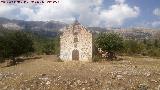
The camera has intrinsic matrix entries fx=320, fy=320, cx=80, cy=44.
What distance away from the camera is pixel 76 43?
50.7 metres

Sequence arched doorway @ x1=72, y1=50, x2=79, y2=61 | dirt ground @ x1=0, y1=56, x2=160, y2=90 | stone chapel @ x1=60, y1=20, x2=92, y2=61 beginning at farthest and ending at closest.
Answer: arched doorway @ x1=72, y1=50, x2=79, y2=61 < stone chapel @ x1=60, y1=20, x2=92, y2=61 < dirt ground @ x1=0, y1=56, x2=160, y2=90

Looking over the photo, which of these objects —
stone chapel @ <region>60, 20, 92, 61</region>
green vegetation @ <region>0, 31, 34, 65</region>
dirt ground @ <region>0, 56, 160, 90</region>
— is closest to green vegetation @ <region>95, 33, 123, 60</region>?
stone chapel @ <region>60, 20, 92, 61</region>

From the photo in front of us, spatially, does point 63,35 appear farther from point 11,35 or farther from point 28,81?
point 28,81

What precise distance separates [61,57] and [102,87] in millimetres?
20776

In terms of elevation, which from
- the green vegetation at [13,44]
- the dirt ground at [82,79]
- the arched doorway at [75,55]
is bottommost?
the dirt ground at [82,79]

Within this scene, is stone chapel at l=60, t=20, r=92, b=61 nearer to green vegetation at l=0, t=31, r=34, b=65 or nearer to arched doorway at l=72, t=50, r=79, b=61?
arched doorway at l=72, t=50, r=79, b=61

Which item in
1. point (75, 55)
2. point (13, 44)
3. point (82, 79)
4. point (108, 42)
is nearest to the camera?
point (82, 79)

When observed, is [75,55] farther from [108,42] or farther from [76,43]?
[108,42]

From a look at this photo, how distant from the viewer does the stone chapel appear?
49.9 metres

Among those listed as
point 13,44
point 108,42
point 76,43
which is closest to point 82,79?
point 76,43

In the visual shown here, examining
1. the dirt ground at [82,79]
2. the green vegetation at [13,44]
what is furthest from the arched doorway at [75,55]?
the dirt ground at [82,79]

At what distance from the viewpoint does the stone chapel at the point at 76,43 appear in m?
49.9

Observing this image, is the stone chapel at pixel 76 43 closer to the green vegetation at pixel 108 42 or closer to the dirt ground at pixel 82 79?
the green vegetation at pixel 108 42

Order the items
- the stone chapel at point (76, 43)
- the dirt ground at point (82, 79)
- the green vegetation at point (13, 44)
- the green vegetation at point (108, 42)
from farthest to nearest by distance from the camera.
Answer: the green vegetation at point (13, 44)
the green vegetation at point (108, 42)
the stone chapel at point (76, 43)
the dirt ground at point (82, 79)
